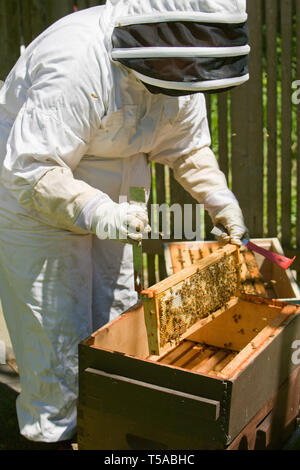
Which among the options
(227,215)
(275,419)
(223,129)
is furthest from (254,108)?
(275,419)

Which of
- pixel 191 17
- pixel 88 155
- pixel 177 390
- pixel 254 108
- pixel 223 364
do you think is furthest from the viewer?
pixel 254 108

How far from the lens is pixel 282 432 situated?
8.59ft

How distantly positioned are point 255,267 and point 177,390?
1.75 metres

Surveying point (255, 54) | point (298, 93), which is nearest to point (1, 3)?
point (255, 54)

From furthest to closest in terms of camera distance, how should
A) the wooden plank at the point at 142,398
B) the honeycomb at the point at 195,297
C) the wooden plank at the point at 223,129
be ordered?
the wooden plank at the point at 223,129
the honeycomb at the point at 195,297
the wooden plank at the point at 142,398

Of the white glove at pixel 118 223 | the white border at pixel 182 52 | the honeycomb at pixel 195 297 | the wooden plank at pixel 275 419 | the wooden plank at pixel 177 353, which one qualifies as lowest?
the wooden plank at pixel 275 419

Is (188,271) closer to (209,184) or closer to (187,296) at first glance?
(187,296)

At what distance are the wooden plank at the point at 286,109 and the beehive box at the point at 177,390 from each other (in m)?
1.79

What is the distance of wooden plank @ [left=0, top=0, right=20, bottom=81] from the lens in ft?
14.5

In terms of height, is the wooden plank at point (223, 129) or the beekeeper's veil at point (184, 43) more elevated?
the beekeeper's veil at point (184, 43)

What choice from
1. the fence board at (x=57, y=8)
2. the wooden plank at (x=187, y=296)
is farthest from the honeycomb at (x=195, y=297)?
the fence board at (x=57, y=8)

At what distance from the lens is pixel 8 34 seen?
14.6 ft

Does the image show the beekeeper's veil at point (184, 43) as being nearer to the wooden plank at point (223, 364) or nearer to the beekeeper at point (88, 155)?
the beekeeper at point (88, 155)

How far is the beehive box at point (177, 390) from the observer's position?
6.89 ft
